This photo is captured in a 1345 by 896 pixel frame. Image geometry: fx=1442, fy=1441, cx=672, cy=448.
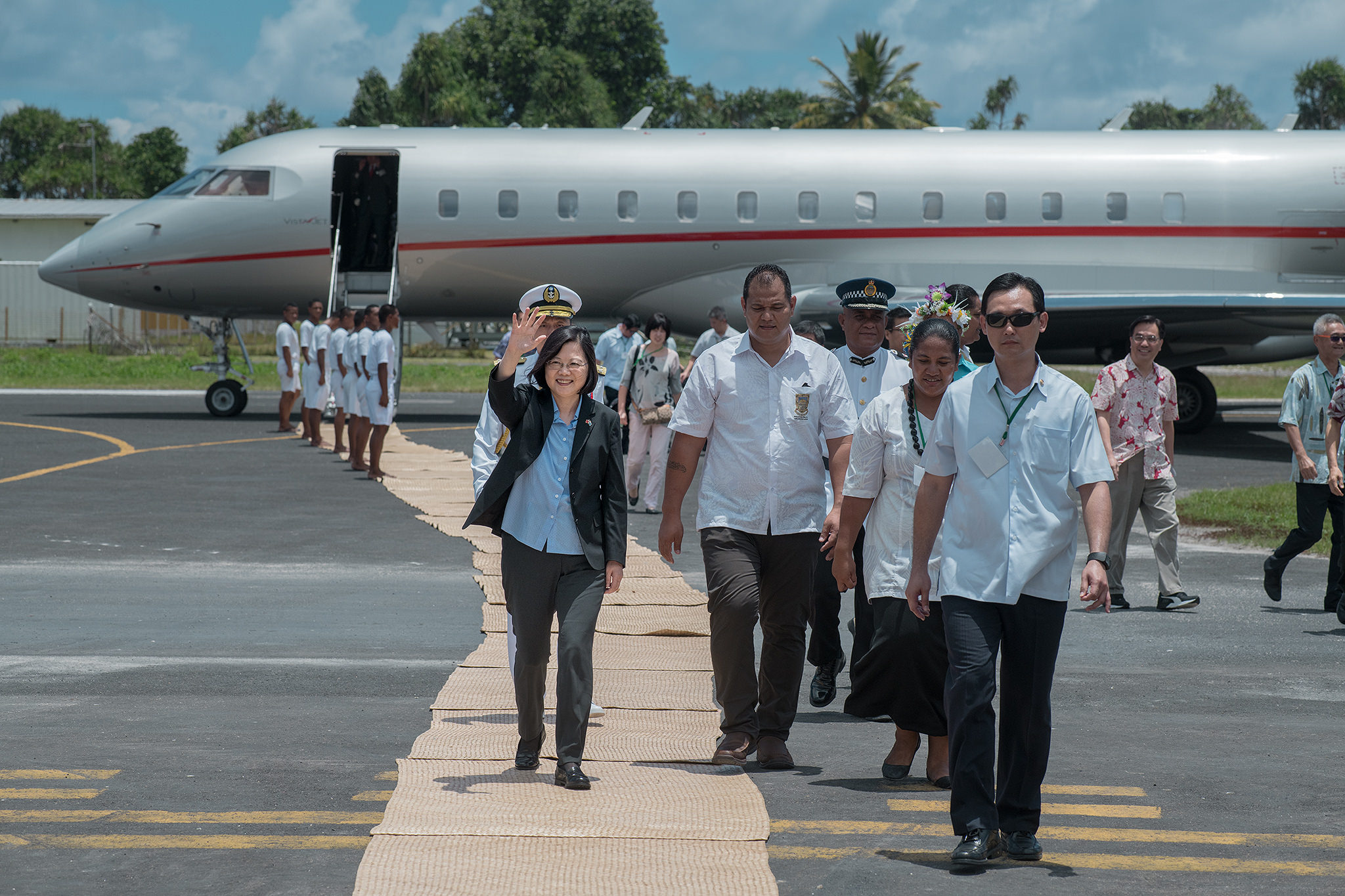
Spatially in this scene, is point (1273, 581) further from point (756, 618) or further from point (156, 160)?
point (156, 160)

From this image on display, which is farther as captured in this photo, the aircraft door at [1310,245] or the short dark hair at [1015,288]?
the aircraft door at [1310,245]

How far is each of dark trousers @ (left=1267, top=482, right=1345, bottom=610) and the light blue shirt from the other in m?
5.57

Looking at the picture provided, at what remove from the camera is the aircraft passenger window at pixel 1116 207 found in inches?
855

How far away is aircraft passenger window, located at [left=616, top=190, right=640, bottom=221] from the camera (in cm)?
2170

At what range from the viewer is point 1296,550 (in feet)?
30.4

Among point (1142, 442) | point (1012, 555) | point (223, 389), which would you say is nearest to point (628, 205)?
point (223, 389)

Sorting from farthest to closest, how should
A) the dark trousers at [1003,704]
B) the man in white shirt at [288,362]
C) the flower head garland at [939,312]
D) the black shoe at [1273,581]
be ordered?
the man in white shirt at [288,362]
the black shoe at [1273,581]
the flower head garland at [939,312]
the dark trousers at [1003,704]

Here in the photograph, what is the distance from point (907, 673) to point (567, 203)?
16932 mm

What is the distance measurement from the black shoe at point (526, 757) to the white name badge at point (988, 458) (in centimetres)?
210

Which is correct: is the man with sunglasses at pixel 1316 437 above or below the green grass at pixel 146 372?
above

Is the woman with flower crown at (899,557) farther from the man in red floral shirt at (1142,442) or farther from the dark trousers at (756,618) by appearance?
the man in red floral shirt at (1142,442)

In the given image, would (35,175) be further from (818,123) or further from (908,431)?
(908,431)

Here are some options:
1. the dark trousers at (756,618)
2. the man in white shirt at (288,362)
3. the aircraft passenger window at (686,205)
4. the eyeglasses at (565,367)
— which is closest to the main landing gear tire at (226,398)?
the man in white shirt at (288,362)

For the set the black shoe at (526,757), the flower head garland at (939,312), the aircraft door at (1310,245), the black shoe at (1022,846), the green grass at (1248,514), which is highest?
the aircraft door at (1310,245)
